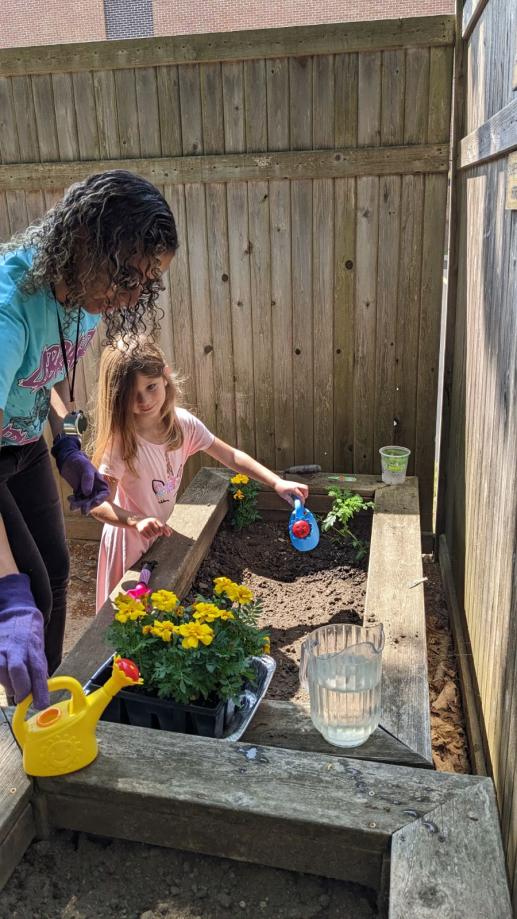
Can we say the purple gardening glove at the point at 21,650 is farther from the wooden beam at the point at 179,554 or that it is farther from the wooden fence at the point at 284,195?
the wooden fence at the point at 284,195

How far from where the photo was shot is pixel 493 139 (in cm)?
210

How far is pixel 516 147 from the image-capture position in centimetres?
169

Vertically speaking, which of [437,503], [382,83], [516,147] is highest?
[382,83]

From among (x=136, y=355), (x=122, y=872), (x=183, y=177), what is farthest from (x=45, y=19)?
(x=122, y=872)

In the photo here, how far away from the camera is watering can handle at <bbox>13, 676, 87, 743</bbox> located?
1385 millimetres

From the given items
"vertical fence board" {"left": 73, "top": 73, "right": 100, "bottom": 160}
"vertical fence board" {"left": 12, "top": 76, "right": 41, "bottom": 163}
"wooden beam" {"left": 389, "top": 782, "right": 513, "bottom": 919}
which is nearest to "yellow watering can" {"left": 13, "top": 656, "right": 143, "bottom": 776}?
"wooden beam" {"left": 389, "top": 782, "right": 513, "bottom": 919}

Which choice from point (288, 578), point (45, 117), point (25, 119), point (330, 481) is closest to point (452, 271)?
point (330, 481)

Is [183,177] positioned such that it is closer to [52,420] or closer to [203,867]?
[52,420]

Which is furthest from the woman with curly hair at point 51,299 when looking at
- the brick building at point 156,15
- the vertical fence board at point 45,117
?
the brick building at point 156,15

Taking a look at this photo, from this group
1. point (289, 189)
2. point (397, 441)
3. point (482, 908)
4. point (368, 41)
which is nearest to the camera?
point (482, 908)

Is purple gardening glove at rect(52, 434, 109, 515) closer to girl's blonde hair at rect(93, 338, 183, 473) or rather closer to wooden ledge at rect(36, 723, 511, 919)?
girl's blonde hair at rect(93, 338, 183, 473)

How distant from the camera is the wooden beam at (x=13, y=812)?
4.50 feet

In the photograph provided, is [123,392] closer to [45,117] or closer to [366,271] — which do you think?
[366,271]

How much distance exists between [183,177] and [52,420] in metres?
1.76
